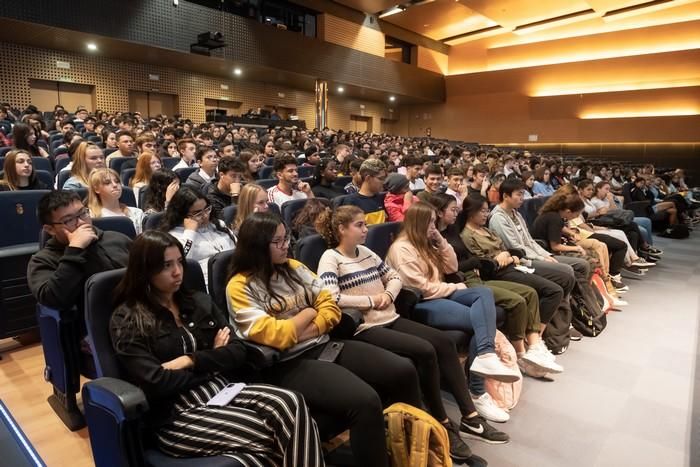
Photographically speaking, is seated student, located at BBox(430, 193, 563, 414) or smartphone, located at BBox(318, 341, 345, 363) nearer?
smartphone, located at BBox(318, 341, 345, 363)

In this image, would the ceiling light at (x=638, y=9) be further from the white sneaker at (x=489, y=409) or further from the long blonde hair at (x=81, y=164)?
the long blonde hair at (x=81, y=164)

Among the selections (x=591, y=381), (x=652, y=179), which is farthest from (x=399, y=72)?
(x=591, y=381)

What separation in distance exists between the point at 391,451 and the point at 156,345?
0.90 m

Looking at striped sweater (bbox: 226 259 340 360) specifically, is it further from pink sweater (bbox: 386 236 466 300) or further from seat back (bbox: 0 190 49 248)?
seat back (bbox: 0 190 49 248)

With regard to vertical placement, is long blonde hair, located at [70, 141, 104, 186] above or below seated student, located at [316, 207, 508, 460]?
above

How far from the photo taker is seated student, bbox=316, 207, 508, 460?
6.29 feet

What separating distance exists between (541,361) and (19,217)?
10.4ft

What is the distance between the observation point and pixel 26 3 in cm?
853

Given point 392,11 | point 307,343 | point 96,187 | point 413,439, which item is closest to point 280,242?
point 307,343

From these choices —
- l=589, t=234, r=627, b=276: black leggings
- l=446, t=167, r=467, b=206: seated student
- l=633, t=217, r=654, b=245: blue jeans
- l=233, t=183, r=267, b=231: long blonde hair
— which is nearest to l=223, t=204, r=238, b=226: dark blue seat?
l=233, t=183, r=267, b=231: long blonde hair

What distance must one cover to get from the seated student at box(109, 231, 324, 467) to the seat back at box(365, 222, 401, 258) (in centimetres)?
127

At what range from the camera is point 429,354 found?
6.29 ft

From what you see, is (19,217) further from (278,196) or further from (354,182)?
(354,182)

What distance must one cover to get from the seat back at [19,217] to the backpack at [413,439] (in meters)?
2.43
